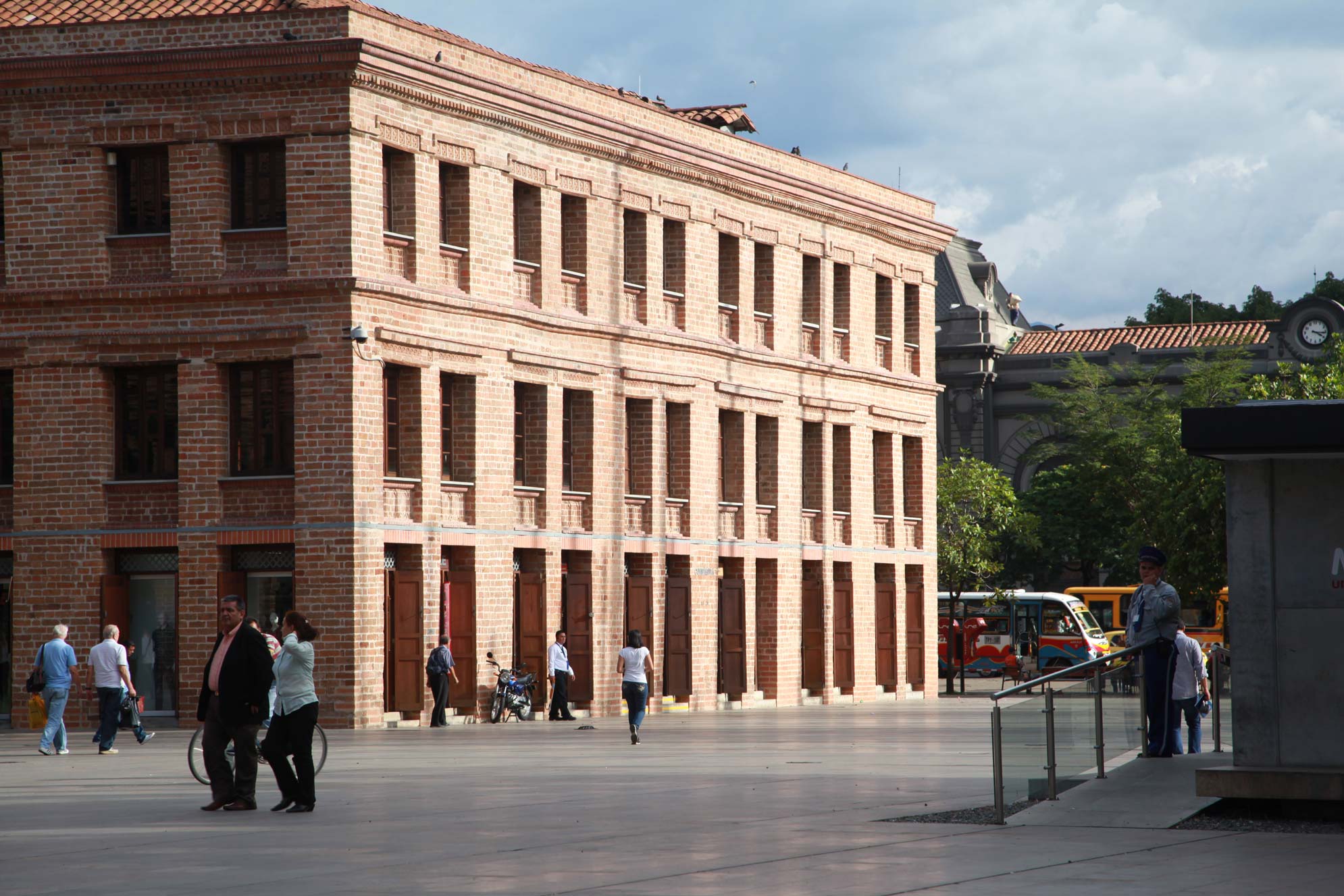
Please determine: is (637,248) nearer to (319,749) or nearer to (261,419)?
(261,419)

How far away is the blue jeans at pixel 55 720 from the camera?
30.0 metres

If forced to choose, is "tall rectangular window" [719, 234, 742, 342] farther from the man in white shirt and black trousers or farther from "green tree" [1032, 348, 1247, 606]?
"green tree" [1032, 348, 1247, 606]

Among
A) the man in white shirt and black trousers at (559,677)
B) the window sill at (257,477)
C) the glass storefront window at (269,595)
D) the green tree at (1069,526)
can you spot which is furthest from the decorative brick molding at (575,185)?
the green tree at (1069,526)

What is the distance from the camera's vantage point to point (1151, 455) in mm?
67750

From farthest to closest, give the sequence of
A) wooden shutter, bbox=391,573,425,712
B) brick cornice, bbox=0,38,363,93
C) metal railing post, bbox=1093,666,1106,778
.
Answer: wooden shutter, bbox=391,573,425,712 < brick cornice, bbox=0,38,363,93 < metal railing post, bbox=1093,666,1106,778

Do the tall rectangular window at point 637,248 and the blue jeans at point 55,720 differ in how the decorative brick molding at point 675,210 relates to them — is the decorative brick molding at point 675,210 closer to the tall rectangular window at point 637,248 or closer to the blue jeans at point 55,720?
the tall rectangular window at point 637,248

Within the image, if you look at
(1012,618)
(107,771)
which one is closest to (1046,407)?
(1012,618)

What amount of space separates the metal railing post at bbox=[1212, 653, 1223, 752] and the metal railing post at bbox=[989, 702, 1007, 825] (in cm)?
415

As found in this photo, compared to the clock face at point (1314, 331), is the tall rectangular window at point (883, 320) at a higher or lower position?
lower

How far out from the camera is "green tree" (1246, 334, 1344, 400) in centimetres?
5750

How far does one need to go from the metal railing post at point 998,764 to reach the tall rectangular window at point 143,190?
2313 cm

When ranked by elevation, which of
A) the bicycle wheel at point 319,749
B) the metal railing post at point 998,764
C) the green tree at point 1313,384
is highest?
the green tree at point 1313,384

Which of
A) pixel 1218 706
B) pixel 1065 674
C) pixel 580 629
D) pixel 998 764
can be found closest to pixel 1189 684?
pixel 1218 706

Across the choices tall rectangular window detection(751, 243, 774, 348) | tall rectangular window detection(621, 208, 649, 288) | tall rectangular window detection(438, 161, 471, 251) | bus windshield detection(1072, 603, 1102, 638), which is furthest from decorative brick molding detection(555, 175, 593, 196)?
bus windshield detection(1072, 603, 1102, 638)
